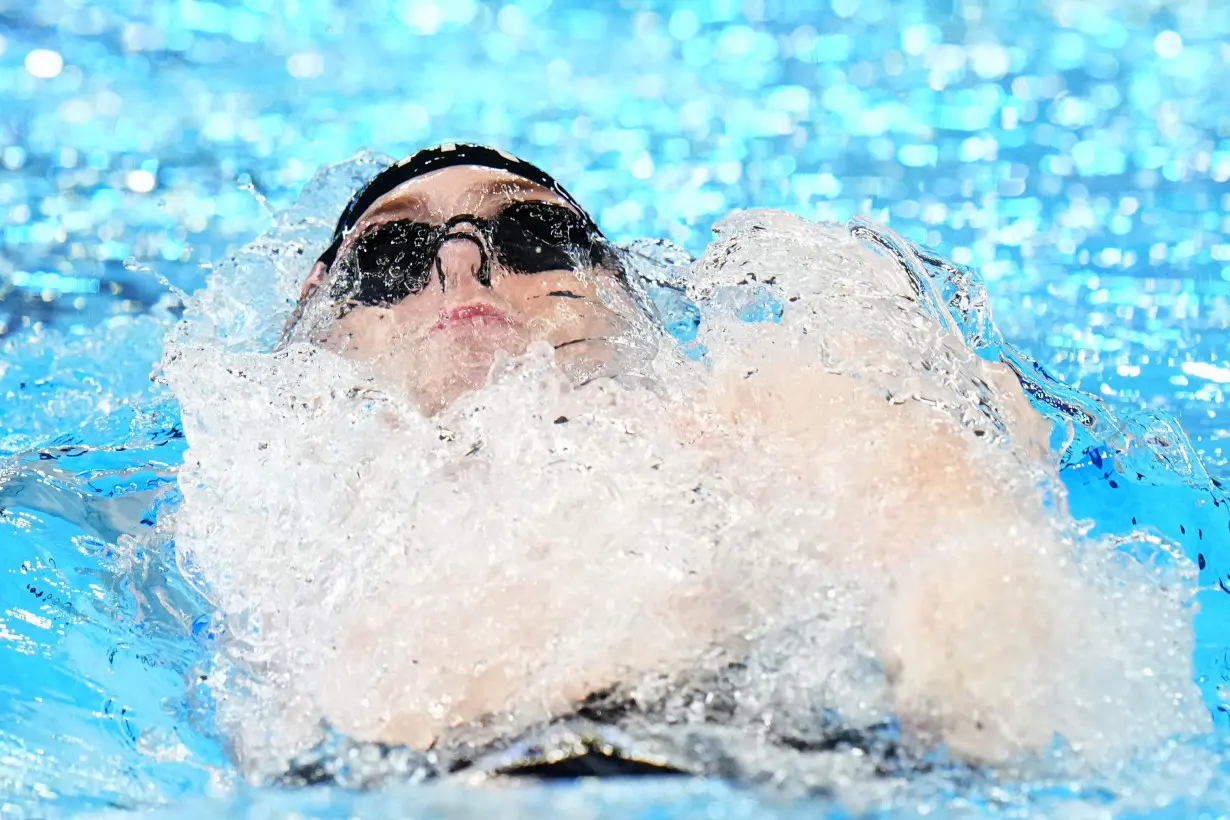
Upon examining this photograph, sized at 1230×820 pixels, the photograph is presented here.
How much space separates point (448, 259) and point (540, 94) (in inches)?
104

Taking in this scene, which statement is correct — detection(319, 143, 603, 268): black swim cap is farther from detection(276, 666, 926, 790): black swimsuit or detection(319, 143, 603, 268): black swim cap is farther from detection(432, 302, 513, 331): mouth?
detection(276, 666, 926, 790): black swimsuit

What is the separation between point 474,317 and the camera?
191cm

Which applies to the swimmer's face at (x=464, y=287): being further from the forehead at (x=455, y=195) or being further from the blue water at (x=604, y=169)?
the blue water at (x=604, y=169)

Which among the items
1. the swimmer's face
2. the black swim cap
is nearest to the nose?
the swimmer's face

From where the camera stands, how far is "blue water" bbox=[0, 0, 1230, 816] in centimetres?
210

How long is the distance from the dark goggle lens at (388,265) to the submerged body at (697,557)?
0.95ft

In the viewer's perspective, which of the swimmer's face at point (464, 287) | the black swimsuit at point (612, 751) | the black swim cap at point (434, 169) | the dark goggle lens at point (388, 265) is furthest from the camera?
the black swim cap at point (434, 169)

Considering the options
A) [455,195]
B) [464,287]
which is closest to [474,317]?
[464,287]

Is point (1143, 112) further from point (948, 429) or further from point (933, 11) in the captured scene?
point (948, 429)

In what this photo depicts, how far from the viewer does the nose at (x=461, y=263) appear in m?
1.96

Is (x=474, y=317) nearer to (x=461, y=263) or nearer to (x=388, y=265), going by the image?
(x=461, y=263)

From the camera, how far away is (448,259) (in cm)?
198

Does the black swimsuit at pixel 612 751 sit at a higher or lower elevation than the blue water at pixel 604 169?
lower

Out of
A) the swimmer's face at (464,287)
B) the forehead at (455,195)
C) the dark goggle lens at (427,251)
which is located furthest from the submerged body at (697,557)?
the forehead at (455,195)
